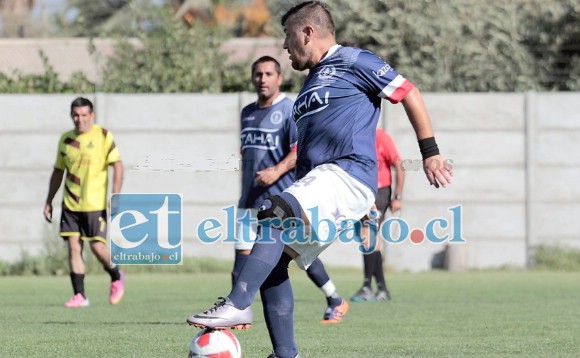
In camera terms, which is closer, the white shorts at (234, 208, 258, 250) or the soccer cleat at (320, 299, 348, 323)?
the soccer cleat at (320, 299, 348, 323)

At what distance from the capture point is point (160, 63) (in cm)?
2209

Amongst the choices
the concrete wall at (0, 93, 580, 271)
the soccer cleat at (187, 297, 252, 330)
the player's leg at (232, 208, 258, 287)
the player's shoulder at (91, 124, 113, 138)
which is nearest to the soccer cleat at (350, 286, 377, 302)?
the player's leg at (232, 208, 258, 287)

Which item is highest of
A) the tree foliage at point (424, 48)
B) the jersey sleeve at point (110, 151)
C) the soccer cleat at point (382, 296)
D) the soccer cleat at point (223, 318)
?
the tree foliage at point (424, 48)

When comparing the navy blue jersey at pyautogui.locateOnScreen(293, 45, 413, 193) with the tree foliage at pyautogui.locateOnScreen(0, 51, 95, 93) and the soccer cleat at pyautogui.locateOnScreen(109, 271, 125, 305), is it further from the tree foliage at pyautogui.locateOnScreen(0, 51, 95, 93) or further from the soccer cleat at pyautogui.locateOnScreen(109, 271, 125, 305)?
the tree foliage at pyautogui.locateOnScreen(0, 51, 95, 93)

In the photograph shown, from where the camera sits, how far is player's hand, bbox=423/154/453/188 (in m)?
6.55

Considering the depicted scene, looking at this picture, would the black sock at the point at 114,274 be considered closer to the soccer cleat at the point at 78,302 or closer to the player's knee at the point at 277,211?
the soccer cleat at the point at 78,302

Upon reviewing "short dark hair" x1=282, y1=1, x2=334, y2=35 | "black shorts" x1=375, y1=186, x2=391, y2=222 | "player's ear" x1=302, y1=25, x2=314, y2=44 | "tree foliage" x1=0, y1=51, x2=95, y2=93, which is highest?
"tree foliage" x1=0, y1=51, x2=95, y2=93

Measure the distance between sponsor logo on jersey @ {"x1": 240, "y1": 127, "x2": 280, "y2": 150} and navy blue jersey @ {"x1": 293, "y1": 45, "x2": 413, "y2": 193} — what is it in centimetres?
437

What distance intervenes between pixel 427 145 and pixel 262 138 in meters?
4.89

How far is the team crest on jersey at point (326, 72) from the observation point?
7061 millimetres

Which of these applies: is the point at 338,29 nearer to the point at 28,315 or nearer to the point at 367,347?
the point at 28,315

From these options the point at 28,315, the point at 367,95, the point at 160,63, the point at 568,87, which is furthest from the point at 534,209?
the point at 367,95

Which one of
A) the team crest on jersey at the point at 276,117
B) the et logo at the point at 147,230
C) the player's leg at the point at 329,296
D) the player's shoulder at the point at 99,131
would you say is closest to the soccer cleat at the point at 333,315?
the player's leg at the point at 329,296

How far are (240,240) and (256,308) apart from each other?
1.18 m
